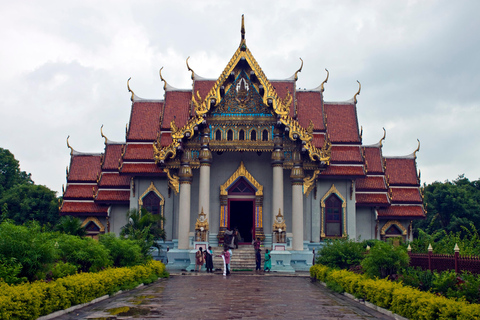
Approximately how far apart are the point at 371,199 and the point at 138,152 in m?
12.2

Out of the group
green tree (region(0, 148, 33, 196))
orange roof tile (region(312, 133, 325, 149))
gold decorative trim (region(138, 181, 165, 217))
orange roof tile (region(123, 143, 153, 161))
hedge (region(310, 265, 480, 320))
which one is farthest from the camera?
green tree (region(0, 148, 33, 196))

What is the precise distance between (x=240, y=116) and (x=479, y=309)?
1865 centimetres

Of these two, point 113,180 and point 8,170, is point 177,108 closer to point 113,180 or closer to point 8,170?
point 113,180

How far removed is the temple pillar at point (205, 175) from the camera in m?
26.5

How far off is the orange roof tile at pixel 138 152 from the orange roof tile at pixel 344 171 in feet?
29.3

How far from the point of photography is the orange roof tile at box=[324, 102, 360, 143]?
31.0 m

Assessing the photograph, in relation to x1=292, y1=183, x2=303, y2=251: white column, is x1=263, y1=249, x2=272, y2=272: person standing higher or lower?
lower

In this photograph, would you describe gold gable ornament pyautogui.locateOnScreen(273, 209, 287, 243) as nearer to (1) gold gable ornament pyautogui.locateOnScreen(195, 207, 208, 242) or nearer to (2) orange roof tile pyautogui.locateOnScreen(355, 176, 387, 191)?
(1) gold gable ornament pyautogui.locateOnScreen(195, 207, 208, 242)

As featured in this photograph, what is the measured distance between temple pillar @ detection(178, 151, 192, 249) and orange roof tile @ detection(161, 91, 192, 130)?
14.6ft

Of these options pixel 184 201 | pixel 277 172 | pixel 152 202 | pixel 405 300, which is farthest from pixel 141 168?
pixel 405 300

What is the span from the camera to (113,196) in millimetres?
30500

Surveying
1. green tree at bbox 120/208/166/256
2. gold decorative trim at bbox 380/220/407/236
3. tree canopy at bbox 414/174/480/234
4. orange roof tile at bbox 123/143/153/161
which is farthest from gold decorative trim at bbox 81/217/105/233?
tree canopy at bbox 414/174/480/234

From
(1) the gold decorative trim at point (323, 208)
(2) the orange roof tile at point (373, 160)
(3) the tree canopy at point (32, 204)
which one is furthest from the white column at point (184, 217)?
(3) the tree canopy at point (32, 204)

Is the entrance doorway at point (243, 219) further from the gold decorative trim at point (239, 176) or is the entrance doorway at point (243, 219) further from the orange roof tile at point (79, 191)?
the orange roof tile at point (79, 191)
